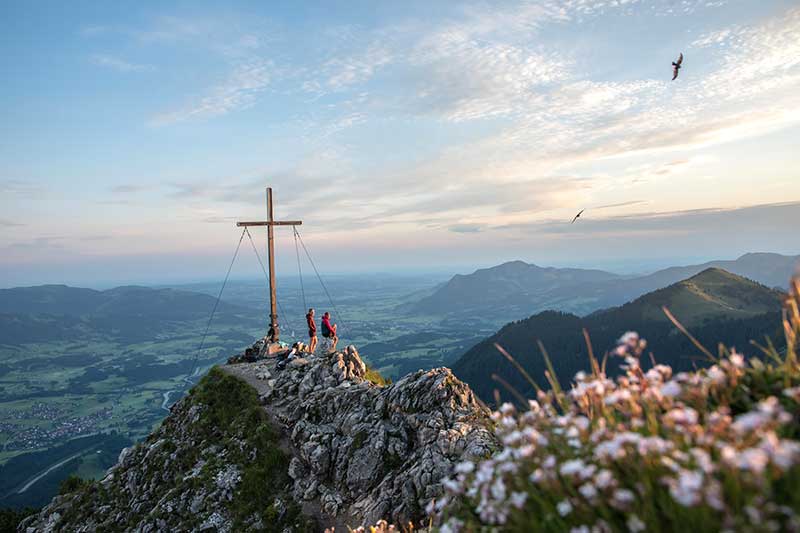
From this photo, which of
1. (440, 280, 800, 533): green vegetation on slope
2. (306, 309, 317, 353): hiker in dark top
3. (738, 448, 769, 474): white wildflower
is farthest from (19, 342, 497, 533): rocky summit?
(738, 448, 769, 474): white wildflower

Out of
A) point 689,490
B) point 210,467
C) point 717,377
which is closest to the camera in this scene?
point 689,490

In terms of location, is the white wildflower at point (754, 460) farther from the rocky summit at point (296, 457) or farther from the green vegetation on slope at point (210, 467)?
the green vegetation on slope at point (210, 467)

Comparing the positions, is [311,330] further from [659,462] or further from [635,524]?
[635,524]

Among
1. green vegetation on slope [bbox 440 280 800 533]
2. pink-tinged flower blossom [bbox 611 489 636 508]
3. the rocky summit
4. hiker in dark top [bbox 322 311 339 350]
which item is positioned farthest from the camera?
hiker in dark top [bbox 322 311 339 350]

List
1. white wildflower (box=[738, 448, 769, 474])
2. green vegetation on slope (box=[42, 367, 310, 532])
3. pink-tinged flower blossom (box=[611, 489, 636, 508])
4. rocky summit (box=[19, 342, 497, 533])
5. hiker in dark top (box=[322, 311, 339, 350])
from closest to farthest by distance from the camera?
white wildflower (box=[738, 448, 769, 474]), pink-tinged flower blossom (box=[611, 489, 636, 508]), rocky summit (box=[19, 342, 497, 533]), green vegetation on slope (box=[42, 367, 310, 532]), hiker in dark top (box=[322, 311, 339, 350])

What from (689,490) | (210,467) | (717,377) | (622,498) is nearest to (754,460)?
(689,490)

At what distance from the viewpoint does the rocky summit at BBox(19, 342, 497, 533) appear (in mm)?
15141

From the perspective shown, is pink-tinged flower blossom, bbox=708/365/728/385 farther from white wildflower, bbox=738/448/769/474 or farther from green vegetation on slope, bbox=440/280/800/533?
white wildflower, bbox=738/448/769/474

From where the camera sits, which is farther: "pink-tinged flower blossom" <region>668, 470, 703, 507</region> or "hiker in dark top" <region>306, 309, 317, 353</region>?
"hiker in dark top" <region>306, 309, 317, 353</region>

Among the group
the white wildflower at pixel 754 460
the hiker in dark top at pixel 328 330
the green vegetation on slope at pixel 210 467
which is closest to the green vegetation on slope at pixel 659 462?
the white wildflower at pixel 754 460

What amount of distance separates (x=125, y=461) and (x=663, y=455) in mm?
30810

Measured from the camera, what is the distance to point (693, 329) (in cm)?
19475

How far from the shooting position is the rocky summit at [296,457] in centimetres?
1514

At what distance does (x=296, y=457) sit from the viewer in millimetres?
19109
